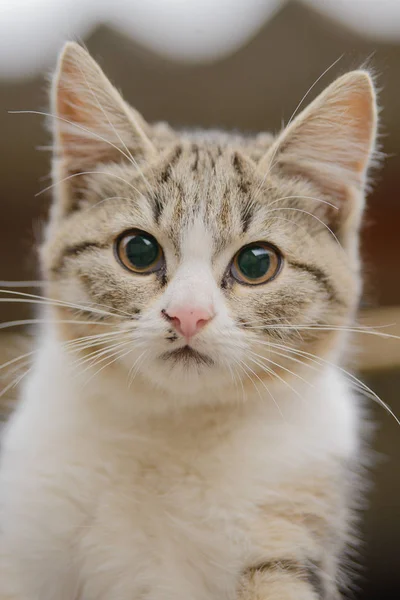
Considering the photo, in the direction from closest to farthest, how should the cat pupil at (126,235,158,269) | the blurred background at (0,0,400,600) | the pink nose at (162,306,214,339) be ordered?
the pink nose at (162,306,214,339)
the cat pupil at (126,235,158,269)
the blurred background at (0,0,400,600)

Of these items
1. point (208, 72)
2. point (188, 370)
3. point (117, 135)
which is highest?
point (208, 72)

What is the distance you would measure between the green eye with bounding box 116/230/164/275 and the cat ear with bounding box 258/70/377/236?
192 millimetres

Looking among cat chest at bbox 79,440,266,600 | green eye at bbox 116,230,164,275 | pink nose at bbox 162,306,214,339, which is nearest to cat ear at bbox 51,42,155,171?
green eye at bbox 116,230,164,275

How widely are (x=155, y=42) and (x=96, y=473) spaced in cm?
71

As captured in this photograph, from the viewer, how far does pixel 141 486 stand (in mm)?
840

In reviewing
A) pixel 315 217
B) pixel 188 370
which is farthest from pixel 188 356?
pixel 315 217

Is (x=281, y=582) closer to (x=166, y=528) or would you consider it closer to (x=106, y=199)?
(x=166, y=528)

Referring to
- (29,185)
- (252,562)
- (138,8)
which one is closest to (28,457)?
(252,562)

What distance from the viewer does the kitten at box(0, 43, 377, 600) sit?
2.60 feet

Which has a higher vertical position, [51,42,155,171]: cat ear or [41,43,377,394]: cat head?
[51,42,155,171]: cat ear

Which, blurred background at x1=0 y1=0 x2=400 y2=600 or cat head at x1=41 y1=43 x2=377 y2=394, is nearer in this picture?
cat head at x1=41 y1=43 x2=377 y2=394

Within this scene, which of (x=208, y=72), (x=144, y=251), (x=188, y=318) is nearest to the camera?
(x=188, y=318)

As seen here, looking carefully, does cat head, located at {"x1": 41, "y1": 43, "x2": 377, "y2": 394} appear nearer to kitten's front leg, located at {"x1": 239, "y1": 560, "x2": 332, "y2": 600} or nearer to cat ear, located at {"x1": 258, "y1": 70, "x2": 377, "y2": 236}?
cat ear, located at {"x1": 258, "y1": 70, "x2": 377, "y2": 236}

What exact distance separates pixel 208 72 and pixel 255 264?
43 cm
